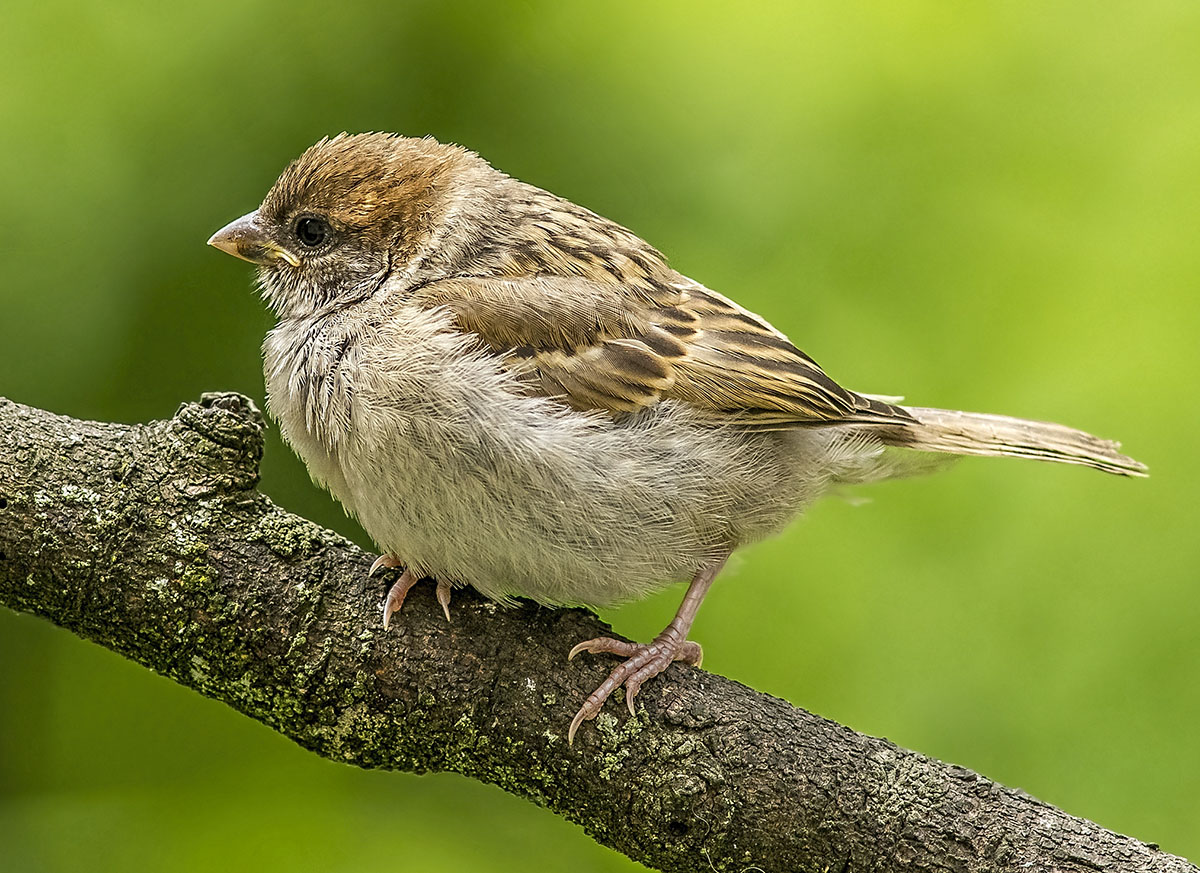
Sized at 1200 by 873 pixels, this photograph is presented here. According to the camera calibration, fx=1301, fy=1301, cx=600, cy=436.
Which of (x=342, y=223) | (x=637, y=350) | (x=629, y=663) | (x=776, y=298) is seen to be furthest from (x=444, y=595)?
(x=776, y=298)

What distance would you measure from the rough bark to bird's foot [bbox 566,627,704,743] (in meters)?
0.03

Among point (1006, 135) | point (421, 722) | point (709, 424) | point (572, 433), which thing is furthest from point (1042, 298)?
point (421, 722)

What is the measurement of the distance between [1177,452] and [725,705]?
157 cm

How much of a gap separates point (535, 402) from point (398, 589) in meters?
0.49

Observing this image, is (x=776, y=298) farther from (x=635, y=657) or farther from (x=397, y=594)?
(x=397, y=594)

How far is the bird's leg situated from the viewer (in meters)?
2.63

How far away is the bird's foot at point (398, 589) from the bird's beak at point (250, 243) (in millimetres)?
812

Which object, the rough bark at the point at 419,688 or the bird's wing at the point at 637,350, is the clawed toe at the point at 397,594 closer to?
the rough bark at the point at 419,688

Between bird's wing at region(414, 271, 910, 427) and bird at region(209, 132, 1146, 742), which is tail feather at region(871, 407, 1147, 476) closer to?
bird at region(209, 132, 1146, 742)

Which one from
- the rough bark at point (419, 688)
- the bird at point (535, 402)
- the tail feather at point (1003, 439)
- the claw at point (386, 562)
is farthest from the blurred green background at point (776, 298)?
the claw at point (386, 562)

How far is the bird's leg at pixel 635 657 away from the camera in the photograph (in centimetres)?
263

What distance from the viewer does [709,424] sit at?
2.95m

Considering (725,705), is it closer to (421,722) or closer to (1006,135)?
(421,722)

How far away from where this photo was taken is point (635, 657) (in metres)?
2.71
